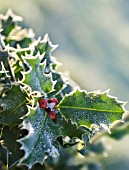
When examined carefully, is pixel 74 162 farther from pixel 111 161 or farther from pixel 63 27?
pixel 63 27

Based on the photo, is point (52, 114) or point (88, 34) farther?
point (88, 34)

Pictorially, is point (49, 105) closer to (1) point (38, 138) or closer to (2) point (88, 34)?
(1) point (38, 138)

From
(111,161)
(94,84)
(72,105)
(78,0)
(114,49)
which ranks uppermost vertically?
(78,0)

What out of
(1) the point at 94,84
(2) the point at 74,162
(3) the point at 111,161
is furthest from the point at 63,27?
(2) the point at 74,162

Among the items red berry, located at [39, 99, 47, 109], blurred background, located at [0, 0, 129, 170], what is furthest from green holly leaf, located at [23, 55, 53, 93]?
blurred background, located at [0, 0, 129, 170]

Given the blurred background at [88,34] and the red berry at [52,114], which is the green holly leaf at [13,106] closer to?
the red berry at [52,114]

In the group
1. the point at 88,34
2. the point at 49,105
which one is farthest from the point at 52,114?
the point at 88,34
